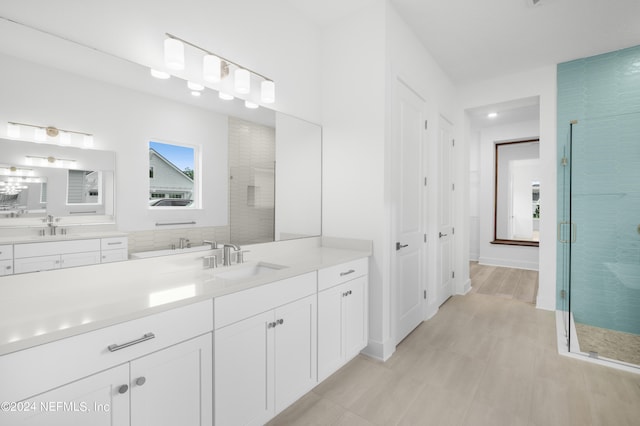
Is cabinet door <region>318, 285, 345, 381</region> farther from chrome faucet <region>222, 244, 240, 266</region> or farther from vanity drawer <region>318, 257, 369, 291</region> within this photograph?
chrome faucet <region>222, 244, 240, 266</region>

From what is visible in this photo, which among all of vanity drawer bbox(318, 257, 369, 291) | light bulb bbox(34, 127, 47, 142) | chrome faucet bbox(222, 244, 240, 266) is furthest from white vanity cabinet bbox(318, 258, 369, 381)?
light bulb bbox(34, 127, 47, 142)

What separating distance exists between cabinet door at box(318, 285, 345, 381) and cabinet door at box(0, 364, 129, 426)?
1135mm

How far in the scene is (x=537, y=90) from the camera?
368cm

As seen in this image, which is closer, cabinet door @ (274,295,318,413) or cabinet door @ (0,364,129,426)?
cabinet door @ (0,364,129,426)

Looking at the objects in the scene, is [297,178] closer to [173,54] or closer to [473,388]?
[173,54]

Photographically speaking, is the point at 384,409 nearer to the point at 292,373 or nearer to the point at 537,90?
the point at 292,373

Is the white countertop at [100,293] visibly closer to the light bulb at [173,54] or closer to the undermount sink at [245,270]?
the undermount sink at [245,270]

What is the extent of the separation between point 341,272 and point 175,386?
1.22 metres

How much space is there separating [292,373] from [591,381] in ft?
7.27

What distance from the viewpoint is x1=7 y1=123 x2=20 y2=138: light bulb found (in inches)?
47.8

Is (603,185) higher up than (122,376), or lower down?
higher up

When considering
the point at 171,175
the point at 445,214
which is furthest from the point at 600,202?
the point at 171,175

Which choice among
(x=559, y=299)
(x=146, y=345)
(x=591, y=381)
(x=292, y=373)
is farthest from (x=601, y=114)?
(x=146, y=345)

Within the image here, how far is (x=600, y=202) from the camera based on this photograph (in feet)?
10.5
